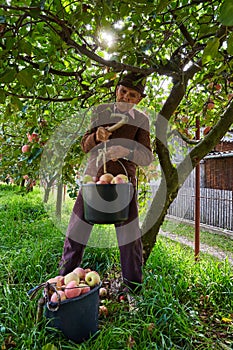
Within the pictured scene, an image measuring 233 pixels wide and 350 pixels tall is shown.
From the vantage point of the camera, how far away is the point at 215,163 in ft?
22.6

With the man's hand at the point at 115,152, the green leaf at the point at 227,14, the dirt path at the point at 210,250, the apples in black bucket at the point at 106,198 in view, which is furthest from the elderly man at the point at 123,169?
the dirt path at the point at 210,250

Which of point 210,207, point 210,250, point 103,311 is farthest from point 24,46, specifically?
point 210,207

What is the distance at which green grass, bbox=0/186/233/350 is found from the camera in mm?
1392

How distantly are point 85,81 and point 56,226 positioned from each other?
2181 mm

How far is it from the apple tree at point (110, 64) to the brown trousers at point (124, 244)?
0.40m

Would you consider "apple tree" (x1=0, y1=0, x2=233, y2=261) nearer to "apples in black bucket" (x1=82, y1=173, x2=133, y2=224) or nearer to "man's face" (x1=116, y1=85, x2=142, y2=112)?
"man's face" (x1=116, y1=85, x2=142, y2=112)

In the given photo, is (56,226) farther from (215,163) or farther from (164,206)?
(215,163)

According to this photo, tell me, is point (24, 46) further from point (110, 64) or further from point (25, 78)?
point (110, 64)

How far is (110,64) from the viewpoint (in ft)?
3.42

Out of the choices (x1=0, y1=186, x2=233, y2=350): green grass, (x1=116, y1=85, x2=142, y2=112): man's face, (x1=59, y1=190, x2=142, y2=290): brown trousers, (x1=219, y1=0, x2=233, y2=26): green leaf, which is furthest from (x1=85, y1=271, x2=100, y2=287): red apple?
(x1=219, y1=0, x2=233, y2=26): green leaf

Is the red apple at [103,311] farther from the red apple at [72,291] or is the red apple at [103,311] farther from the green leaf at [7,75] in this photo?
the green leaf at [7,75]

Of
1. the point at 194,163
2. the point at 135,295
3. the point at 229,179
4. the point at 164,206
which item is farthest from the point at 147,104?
the point at 229,179

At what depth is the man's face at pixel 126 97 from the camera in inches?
66.1

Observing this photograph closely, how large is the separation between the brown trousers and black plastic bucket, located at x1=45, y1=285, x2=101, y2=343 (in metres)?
0.42
